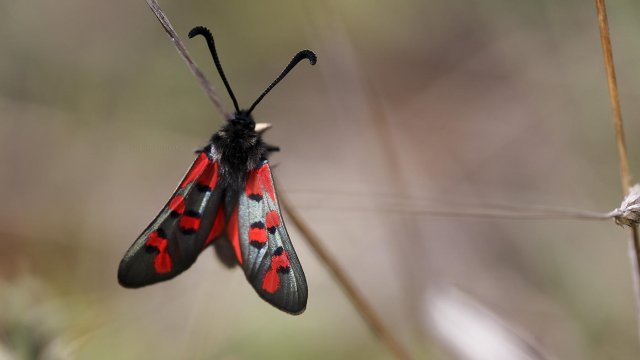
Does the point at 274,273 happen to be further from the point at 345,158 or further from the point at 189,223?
the point at 345,158

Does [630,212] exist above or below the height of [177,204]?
above

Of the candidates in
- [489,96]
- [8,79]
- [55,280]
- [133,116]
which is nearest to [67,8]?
[8,79]

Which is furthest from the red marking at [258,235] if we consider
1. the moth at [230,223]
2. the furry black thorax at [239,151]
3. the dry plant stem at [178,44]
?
the dry plant stem at [178,44]

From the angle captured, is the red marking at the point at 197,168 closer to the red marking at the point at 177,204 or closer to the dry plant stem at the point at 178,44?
the red marking at the point at 177,204

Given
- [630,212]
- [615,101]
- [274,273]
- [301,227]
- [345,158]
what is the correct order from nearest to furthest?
[630,212] → [615,101] → [274,273] → [301,227] → [345,158]

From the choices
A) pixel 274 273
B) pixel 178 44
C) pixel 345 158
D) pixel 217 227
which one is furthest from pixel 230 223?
pixel 345 158

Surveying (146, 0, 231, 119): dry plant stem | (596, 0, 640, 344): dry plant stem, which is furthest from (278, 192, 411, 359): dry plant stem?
(596, 0, 640, 344): dry plant stem

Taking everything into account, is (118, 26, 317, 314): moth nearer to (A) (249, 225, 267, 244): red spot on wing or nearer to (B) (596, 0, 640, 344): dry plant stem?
(A) (249, 225, 267, 244): red spot on wing
